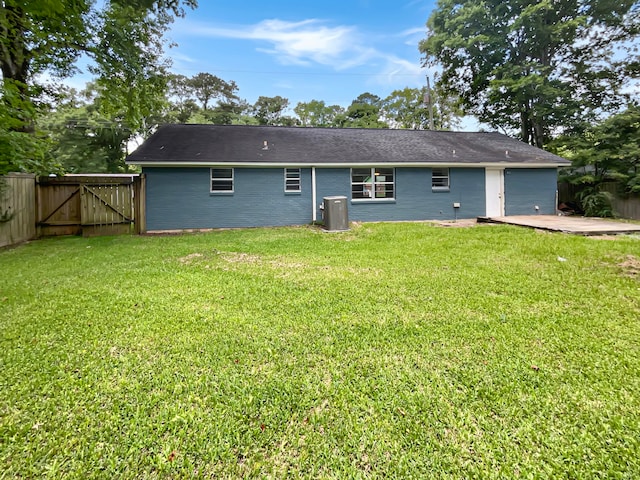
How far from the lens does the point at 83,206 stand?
9.80 m

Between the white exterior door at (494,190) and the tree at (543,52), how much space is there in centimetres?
765

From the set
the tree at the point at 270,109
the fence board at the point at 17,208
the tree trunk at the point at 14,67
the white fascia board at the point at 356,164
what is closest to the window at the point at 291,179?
the white fascia board at the point at 356,164

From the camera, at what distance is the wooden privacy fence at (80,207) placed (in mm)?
9523

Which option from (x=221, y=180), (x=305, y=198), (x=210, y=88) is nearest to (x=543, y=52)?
(x=305, y=198)

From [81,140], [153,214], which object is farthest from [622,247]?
[81,140]

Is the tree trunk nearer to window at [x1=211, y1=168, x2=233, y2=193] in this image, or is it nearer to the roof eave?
the roof eave

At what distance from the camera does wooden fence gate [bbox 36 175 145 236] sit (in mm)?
9758

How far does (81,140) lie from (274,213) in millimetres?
21936

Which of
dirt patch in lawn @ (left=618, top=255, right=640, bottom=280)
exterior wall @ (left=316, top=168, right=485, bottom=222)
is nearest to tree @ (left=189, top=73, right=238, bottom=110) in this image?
exterior wall @ (left=316, top=168, right=485, bottom=222)

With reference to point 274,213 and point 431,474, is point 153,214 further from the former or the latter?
point 431,474

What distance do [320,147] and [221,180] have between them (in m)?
4.34

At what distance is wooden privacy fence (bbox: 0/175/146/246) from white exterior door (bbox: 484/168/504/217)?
13450 mm

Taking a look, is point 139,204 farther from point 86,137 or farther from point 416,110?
point 416,110

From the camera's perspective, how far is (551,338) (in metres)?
2.91
